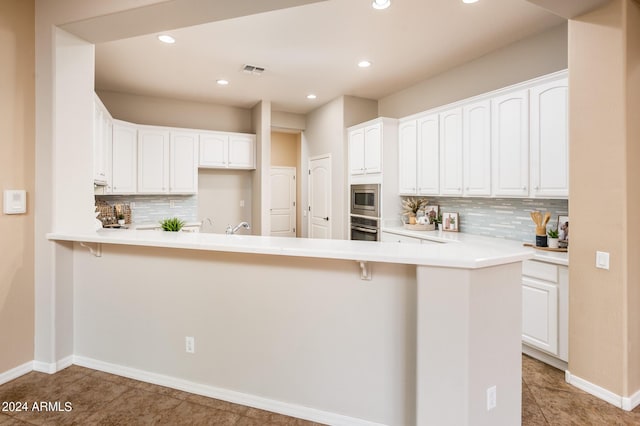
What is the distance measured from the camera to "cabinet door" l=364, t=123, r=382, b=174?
474 cm

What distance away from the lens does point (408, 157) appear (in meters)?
4.57

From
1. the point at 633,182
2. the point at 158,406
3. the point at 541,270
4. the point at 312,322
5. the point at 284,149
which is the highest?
the point at 284,149

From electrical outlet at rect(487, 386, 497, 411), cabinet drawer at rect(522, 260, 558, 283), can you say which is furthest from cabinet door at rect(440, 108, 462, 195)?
electrical outlet at rect(487, 386, 497, 411)

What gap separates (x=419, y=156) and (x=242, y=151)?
316 cm

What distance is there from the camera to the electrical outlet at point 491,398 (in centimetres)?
167

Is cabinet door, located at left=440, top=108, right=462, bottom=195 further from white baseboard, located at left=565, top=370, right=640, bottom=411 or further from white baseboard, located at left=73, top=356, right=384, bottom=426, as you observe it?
white baseboard, located at left=73, top=356, right=384, bottom=426

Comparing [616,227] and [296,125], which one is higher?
[296,125]

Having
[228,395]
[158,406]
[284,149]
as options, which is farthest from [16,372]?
[284,149]

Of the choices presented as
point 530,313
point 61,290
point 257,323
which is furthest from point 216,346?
point 530,313

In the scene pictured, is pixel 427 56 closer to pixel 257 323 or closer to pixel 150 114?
pixel 257 323

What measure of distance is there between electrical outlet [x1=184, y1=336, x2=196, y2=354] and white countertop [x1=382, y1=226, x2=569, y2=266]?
7.44 feet

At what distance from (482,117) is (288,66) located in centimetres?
237

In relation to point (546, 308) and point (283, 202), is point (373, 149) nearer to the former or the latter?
point (546, 308)

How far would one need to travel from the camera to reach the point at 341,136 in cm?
552
